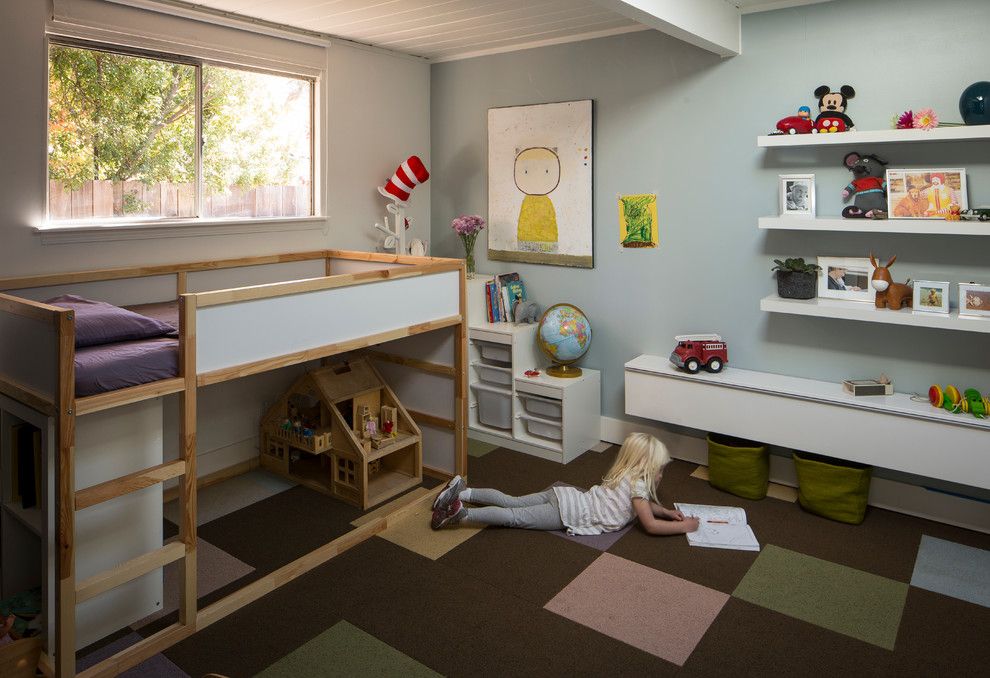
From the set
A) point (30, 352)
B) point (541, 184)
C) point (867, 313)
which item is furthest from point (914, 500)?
point (30, 352)

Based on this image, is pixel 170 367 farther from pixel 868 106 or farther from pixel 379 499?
pixel 868 106

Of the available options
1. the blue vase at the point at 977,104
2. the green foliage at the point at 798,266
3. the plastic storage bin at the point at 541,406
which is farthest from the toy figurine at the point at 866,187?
the plastic storage bin at the point at 541,406

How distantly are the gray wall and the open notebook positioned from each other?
78cm

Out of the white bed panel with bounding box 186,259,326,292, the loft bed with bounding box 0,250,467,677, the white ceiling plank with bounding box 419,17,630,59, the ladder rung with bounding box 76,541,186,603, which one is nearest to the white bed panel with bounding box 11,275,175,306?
the loft bed with bounding box 0,250,467,677

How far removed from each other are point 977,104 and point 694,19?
3.66ft

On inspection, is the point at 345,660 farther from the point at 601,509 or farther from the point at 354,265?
the point at 354,265

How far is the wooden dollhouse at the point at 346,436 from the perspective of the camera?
3500mm

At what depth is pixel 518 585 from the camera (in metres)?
2.80

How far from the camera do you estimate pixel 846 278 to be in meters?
3.42

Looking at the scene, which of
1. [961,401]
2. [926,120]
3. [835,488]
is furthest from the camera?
[835,488]

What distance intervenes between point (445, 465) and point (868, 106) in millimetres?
2511

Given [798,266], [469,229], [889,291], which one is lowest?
[889,291]

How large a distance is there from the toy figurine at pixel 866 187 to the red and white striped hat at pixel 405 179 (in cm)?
219

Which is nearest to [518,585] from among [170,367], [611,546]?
[611,546]
